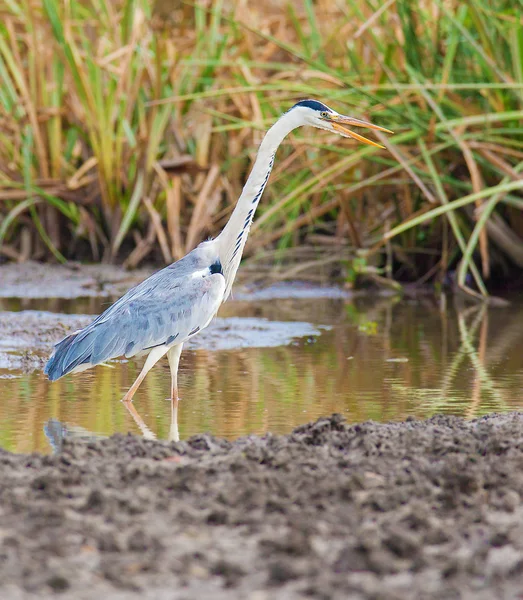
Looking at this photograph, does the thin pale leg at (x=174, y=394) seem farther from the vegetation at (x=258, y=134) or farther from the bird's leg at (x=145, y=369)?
the vegetation at (x=258, y=134)

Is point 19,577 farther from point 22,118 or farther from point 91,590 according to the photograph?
point 22,118

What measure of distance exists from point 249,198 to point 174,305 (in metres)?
0.75

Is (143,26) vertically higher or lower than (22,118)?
higher

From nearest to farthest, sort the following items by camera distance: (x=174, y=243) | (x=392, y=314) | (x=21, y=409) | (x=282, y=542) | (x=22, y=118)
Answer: (x=282, y=542) → (x=21, y=409) → (x=392, y=314) → (x=174, y=243) → (x=22, y=118)

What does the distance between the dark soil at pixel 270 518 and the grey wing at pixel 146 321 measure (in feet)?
4.12

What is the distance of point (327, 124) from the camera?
593 centimetres

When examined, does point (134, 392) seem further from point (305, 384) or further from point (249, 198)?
point (249, 198)

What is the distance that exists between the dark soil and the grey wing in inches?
49.4

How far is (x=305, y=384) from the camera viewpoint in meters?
5.96

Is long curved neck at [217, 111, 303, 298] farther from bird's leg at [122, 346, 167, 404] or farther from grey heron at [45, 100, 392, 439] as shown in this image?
bird's leg at [122, 346, 167, 404]

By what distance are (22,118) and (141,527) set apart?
8.13 meters

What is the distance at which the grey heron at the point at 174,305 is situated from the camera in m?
5.32

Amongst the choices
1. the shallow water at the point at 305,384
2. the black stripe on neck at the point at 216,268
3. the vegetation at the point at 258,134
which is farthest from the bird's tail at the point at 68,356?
the vegetation at the point at 258,134

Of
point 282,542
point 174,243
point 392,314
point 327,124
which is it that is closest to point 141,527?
point 282,542
